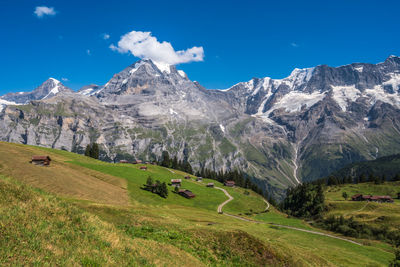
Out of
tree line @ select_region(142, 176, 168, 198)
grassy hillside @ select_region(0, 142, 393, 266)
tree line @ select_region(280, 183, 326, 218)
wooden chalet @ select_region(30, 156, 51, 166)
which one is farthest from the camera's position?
tree line @ select_region(280, 183, 326, 218)

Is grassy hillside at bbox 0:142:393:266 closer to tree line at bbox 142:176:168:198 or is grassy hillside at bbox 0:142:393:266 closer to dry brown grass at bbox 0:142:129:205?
dry brown grass at bbox 0:142:129:205

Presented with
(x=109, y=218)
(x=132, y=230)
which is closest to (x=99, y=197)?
(x=109, y=218)

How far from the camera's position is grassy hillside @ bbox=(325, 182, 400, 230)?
3221 inches

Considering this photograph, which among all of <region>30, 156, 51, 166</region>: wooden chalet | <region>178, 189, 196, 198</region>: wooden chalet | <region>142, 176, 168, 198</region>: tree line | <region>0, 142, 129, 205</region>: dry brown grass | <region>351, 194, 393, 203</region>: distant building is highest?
<region>351, 194, 393, 203</region>: distant building

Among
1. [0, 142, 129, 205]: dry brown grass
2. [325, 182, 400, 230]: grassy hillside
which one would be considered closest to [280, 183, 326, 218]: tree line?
[325, 182, 400, 230]: grassy hillside

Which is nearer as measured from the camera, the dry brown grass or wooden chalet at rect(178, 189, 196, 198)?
the dry brown grass

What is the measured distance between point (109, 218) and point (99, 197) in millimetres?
27040

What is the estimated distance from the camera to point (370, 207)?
104m

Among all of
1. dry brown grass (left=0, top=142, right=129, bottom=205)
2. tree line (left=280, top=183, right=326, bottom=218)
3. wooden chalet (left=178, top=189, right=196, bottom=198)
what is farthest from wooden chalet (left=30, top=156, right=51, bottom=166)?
tree line (left=280, top=183, right=326, bottom=218)

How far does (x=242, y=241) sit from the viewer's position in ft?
87.6

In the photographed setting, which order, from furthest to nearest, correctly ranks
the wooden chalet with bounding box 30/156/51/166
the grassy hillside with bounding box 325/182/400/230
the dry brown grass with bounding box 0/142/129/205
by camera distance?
1. the grassy hillside with bounding box 325/182/400/230
2. the wooden chalet with bounding box 30/156/51/166
3. the dry brown grass with bounding box 0/142/129/205

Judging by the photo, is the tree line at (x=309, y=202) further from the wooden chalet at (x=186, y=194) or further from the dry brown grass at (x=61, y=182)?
the dry brown grass at (x=61, y=182)

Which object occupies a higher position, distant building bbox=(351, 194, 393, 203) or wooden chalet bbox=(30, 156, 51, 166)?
distant building bbox=(351, 194, 393, 203)

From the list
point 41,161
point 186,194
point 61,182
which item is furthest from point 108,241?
point 186,194
